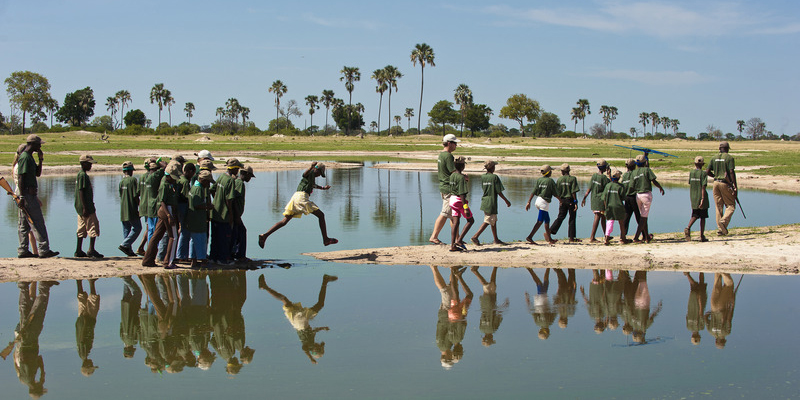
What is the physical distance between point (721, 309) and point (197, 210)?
280 inches

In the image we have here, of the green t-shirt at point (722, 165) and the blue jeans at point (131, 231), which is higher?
the green t-shirt at point (722, 165)

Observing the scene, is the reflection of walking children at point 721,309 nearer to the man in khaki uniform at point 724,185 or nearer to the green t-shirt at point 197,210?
the man in khaki uniform at point 724,185

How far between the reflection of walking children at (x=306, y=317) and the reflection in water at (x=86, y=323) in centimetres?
191

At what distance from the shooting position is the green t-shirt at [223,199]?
10.4m

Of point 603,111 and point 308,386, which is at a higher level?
point 603,111

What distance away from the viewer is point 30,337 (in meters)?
6.97

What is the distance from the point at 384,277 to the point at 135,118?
118 m

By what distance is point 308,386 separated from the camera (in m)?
5.74

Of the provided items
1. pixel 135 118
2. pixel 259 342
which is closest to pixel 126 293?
pixel 259 342

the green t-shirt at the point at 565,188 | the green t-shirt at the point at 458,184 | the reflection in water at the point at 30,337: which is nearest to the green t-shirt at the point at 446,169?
the green t-shirt at the point at 458,184

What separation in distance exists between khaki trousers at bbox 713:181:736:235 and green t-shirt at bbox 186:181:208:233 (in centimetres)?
935

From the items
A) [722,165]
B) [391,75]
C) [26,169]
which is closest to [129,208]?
[26,169]

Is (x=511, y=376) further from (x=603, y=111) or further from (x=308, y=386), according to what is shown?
(x=603, y=111)

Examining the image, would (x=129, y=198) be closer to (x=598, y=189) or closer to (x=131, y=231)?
(x=131, y=231)
